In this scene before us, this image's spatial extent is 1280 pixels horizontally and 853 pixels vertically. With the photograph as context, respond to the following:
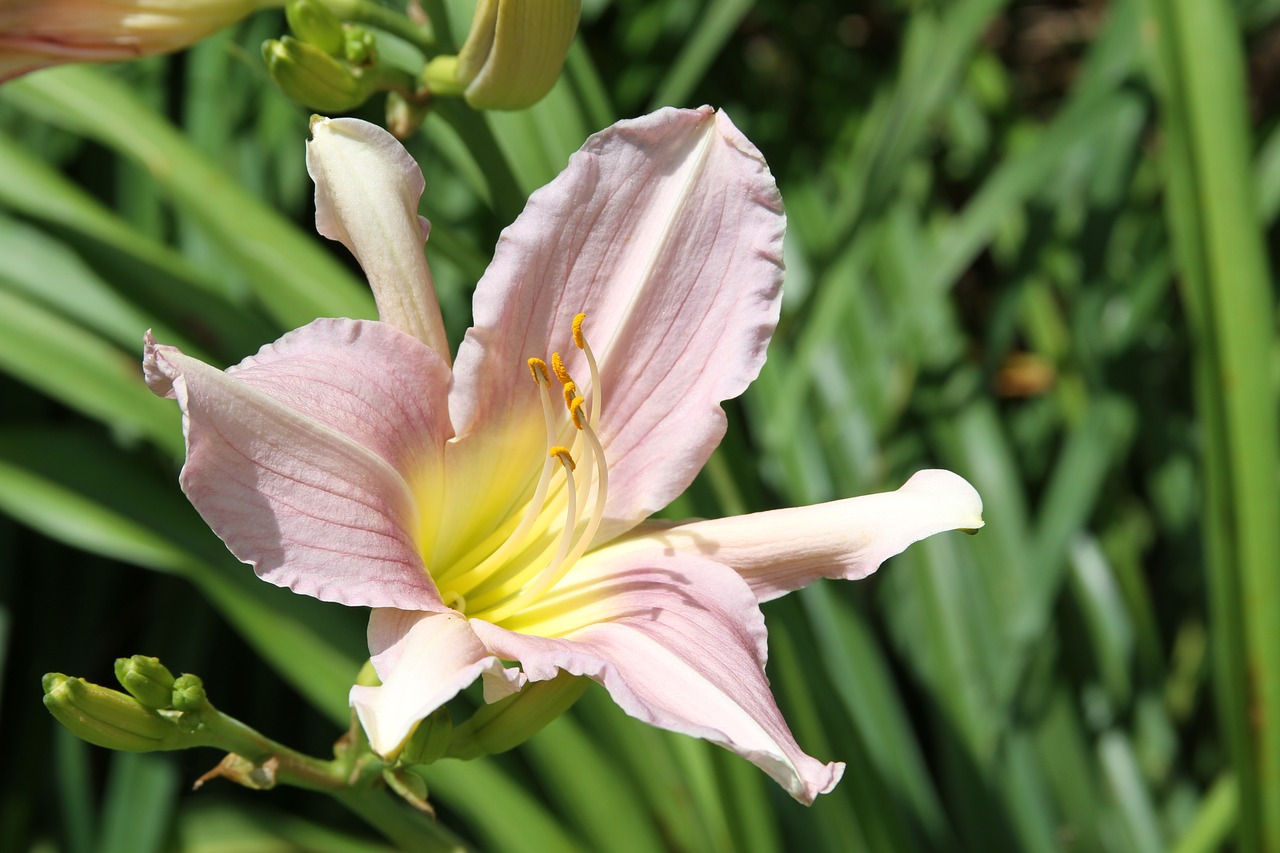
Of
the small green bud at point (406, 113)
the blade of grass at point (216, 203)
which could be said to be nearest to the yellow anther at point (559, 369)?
the small green bud at point (406, 113)

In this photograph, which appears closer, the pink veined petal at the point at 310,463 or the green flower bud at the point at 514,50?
the pink veined petal at the point at 310,463

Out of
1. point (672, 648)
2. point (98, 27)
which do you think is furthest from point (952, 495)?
point (98, 27)

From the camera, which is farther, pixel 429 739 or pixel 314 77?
pixel 314 77

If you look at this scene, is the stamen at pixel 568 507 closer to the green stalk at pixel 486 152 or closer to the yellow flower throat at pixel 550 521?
the yellow flower throat at pixel 550 521

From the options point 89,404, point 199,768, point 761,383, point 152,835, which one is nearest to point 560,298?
point 89,404

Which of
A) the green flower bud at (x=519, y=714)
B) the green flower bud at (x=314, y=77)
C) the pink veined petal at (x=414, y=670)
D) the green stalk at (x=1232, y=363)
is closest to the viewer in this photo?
the pink veined petal at (x=414, y=670)

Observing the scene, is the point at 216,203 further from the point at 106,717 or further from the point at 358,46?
the point at 106,717

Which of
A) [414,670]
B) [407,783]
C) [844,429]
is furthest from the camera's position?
[844,429]
